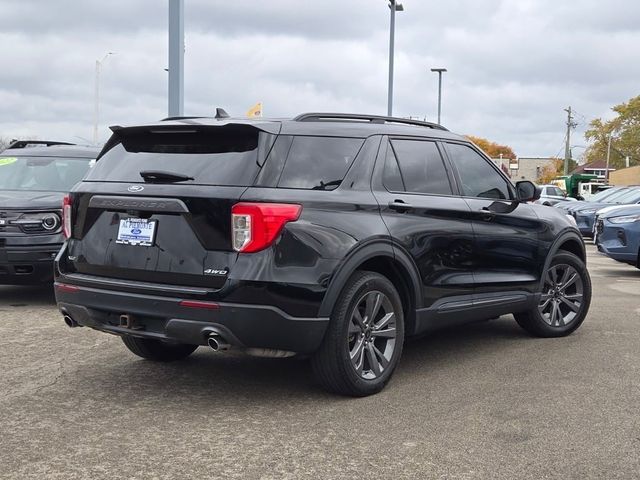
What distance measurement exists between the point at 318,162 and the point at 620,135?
320 feet

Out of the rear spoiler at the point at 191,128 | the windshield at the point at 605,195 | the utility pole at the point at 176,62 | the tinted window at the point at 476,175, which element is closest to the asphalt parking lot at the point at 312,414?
the tinted window at the point at 476,175

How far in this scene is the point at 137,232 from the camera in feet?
15.5

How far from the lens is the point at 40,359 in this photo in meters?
6.00

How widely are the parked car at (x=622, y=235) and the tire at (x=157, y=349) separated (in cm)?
806

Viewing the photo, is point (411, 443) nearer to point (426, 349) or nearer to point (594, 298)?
point (426, 349)

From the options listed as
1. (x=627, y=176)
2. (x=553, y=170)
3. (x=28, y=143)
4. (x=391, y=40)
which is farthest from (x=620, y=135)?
(x=28, y=143)

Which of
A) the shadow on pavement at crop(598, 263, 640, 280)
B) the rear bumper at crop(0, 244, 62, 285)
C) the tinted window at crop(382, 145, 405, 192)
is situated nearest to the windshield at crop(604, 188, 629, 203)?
the shadow on pavement at crop(598, 263, 640, 280)

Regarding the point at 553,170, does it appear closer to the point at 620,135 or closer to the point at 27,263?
the point at 620,135

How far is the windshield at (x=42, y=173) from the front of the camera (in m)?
8.91

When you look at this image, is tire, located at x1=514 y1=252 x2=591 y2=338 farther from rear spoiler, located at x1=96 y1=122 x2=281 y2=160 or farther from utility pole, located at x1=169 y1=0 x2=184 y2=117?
utility pole, located at x1=169 y1=0 x2=184 y2=117

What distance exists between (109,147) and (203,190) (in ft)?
3.53

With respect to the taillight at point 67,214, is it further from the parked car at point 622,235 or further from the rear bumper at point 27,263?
the parked car at point 622,235

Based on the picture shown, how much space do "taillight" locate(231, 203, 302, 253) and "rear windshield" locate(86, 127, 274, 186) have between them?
7.7 inches

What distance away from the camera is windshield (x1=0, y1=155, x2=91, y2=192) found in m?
8.91
